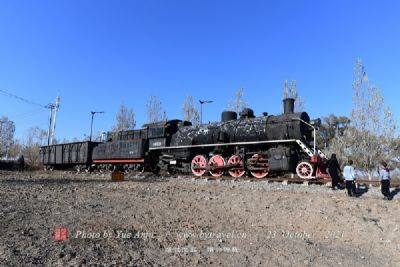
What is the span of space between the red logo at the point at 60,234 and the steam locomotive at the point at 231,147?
38.3 feet

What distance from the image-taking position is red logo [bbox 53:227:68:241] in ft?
A: 20.9

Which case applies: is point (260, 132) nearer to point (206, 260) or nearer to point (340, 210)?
point (340, 210)

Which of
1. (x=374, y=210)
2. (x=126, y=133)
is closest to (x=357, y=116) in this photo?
(x=126, y=133)

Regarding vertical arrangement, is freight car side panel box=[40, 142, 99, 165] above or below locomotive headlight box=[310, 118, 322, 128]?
below

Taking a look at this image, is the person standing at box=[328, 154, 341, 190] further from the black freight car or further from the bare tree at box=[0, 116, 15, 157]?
the bare tree at box=[0, 116, 15, 157]

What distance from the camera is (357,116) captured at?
33.2 metres

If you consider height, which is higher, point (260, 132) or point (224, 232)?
point (260, 132)

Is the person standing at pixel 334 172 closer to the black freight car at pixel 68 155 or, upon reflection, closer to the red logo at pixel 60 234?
the red logo at pixel 60 234

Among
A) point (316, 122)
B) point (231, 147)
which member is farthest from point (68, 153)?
point (316, 122)

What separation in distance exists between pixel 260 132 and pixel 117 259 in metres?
14.1

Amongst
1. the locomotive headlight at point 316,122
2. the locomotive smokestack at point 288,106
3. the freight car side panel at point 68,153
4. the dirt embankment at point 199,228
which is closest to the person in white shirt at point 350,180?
the dirt embankment at point 199,228

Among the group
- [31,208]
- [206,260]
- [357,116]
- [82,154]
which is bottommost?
[206,260]

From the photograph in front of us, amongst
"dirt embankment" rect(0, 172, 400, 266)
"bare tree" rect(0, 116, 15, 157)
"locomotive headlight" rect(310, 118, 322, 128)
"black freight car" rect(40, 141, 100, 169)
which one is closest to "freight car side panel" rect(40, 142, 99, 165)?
"black freight car" rect(40, 141, 100, 169)

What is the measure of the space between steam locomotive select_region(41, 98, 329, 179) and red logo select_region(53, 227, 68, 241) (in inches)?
459
